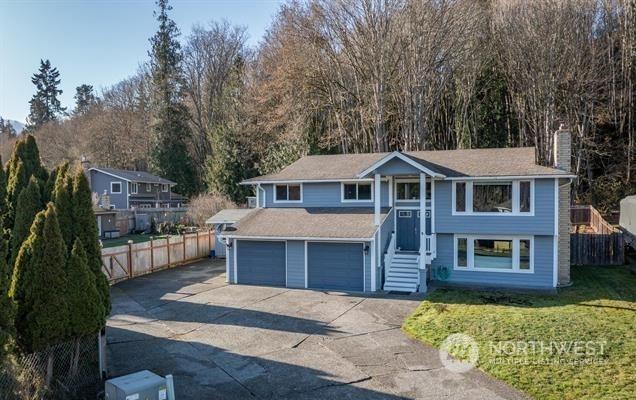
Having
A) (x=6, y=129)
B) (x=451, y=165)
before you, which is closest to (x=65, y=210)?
(x=451, y=165)

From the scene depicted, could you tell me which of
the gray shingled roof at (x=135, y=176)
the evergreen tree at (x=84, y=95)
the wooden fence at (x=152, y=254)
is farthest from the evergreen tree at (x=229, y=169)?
the evergreen tree at (x=84, y=95)

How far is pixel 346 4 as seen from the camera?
27.2 m

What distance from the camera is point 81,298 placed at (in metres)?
8.33

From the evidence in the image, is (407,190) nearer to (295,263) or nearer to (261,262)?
(295,263)

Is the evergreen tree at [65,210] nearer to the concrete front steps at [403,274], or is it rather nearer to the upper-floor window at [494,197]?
the concrete front steps at [403,274]

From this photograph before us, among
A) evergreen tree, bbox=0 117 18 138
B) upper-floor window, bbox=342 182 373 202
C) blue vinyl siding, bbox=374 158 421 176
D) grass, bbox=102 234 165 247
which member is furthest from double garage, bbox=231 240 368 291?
evergreen tree, bbox=0 117 18 138

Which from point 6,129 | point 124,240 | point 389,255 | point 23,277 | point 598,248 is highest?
point 6,129

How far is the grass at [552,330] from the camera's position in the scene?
27.1 ft

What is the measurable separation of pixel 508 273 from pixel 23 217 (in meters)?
16.2

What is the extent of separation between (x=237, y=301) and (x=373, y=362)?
6.93m

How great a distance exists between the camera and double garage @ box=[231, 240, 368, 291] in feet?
55.5

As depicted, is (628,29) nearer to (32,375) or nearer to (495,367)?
(495,367)

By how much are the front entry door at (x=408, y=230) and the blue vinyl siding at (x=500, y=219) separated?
128cm

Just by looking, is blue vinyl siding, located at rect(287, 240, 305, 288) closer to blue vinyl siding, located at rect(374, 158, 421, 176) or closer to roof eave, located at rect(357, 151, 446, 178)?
roof eave, located at rect(357, 151, 446, 178)
